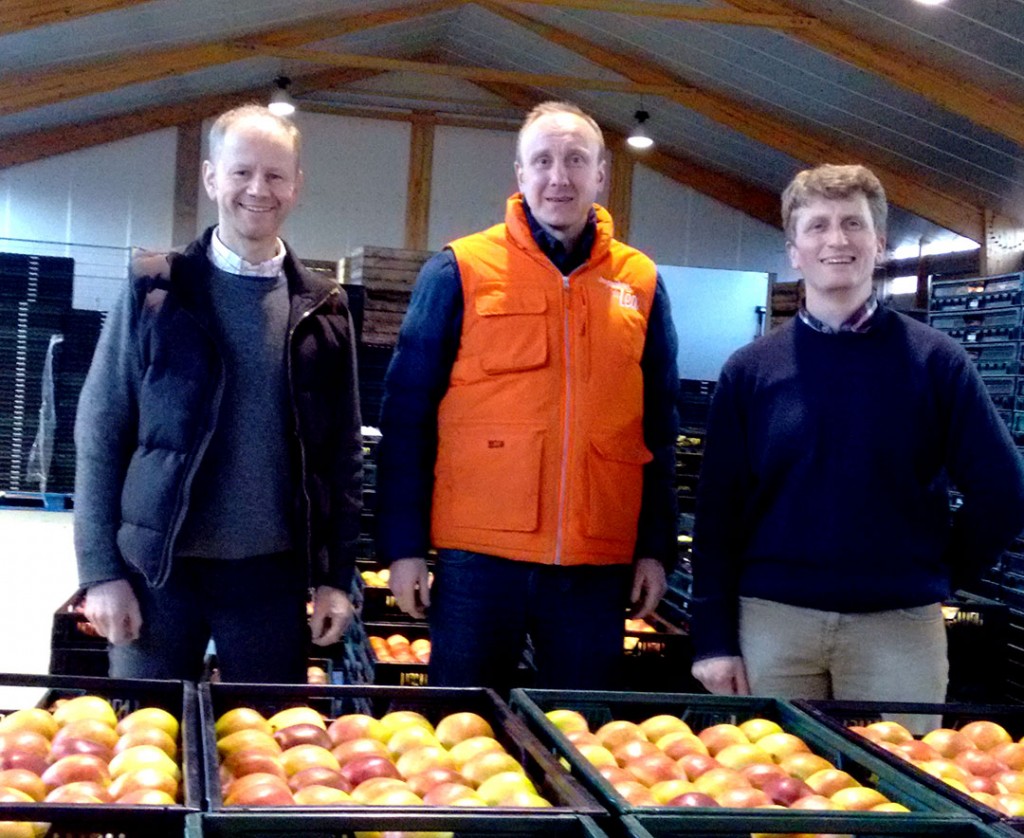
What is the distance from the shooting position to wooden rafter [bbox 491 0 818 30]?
8.09 m

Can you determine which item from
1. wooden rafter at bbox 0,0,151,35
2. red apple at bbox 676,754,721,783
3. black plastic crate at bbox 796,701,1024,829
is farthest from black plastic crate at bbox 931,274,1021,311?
wooden rafter at bbox 0,0,151,35

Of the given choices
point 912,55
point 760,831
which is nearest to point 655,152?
point 912,55

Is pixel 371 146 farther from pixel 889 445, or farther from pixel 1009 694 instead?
pixel 889 445

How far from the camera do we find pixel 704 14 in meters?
8.27

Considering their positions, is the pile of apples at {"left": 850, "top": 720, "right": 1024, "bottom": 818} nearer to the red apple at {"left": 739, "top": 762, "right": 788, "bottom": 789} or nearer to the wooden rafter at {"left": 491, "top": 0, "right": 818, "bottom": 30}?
the red apple at {"left": 739, "top": 762, "right": 788, "bottom": 789}

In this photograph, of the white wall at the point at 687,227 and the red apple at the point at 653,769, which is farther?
the white wall at the point at 687,227

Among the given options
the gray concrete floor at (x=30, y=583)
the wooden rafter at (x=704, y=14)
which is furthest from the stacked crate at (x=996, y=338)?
the wooden rafter at (x=704, y=14)

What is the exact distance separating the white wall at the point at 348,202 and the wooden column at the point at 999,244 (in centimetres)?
408

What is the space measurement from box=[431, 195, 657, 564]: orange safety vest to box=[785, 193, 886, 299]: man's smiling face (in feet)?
1.34

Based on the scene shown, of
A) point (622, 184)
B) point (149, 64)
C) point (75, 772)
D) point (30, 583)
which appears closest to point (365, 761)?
point (75, 772)

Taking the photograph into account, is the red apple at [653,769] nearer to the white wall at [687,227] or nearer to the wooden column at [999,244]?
the wooden column at [999,244]

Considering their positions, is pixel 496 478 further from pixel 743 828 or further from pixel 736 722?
pixel 743 828

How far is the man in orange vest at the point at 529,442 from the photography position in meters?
2.39

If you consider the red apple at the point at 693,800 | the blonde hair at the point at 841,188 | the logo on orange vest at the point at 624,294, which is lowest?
the red apple at the point at 693,800
